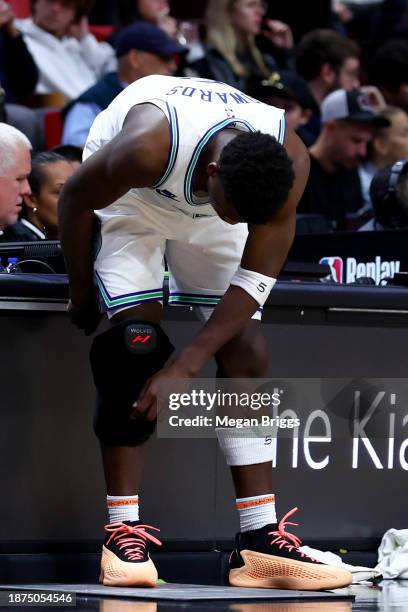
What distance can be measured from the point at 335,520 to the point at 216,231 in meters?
1.25

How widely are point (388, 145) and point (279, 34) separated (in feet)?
8.02

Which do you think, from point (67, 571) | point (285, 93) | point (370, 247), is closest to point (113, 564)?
point (67, 571)

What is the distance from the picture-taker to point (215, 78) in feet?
27.4

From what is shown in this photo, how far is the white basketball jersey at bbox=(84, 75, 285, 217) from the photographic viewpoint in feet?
11.2

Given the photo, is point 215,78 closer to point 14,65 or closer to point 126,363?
point 14,65

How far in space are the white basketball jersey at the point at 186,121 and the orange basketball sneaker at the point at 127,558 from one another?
0.95m

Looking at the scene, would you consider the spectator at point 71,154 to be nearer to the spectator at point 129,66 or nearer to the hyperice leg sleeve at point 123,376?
the spectator at point 129,66

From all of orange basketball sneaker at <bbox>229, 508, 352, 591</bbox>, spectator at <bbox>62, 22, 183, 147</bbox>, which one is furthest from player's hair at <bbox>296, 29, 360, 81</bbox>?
orange basketball sneaker at <bbox>229, 508, 352, 591</bbox>

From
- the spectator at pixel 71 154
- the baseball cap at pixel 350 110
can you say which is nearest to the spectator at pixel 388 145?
the baseball cap at pixel 350 110

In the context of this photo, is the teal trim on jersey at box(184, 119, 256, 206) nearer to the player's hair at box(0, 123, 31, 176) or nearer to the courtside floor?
the courtside floor

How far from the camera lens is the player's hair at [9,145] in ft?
15.9

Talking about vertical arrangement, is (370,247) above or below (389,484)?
above

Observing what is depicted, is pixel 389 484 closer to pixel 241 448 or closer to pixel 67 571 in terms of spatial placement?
pixel 241 448

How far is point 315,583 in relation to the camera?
141 inches
